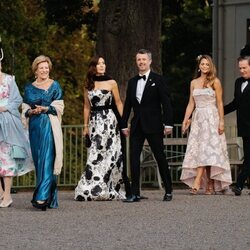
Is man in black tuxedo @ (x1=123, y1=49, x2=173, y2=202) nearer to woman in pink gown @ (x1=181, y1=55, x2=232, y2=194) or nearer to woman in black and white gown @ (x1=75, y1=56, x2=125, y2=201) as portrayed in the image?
woman in black and white gown @ (x1=75, y1=56, x2=125, y2=201)

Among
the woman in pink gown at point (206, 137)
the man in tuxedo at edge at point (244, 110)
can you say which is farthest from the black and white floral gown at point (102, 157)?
the man in tuxedo at edge at point (244, 110)

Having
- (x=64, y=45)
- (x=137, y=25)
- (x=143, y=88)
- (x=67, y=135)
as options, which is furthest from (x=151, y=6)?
(x=64, y=45)

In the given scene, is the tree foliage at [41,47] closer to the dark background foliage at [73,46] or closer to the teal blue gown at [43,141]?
the dark background foliage at [73,46]

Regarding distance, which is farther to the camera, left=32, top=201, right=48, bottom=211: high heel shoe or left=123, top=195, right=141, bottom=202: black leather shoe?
left=123, top=195, right=141, bottom=202: black leather shoe

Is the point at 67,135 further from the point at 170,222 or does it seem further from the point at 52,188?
the point at 170,222

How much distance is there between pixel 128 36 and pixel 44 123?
856cm

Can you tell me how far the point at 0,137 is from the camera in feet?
57.6

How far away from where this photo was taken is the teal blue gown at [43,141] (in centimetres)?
1711

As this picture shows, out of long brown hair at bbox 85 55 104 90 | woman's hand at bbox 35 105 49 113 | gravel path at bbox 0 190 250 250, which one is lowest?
gravel path at bbox 0 190 250 250

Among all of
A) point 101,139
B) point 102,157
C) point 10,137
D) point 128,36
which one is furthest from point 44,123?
point 128,36

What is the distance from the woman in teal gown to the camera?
56.2ft

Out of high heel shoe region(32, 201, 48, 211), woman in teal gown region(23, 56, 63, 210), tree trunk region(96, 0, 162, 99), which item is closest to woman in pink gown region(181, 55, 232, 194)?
woman in teal gown region(23, 56, 63, 210)

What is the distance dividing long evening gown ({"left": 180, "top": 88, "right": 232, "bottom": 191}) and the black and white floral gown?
1.41 meters

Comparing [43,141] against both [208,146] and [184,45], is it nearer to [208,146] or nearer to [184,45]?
[208,146]
